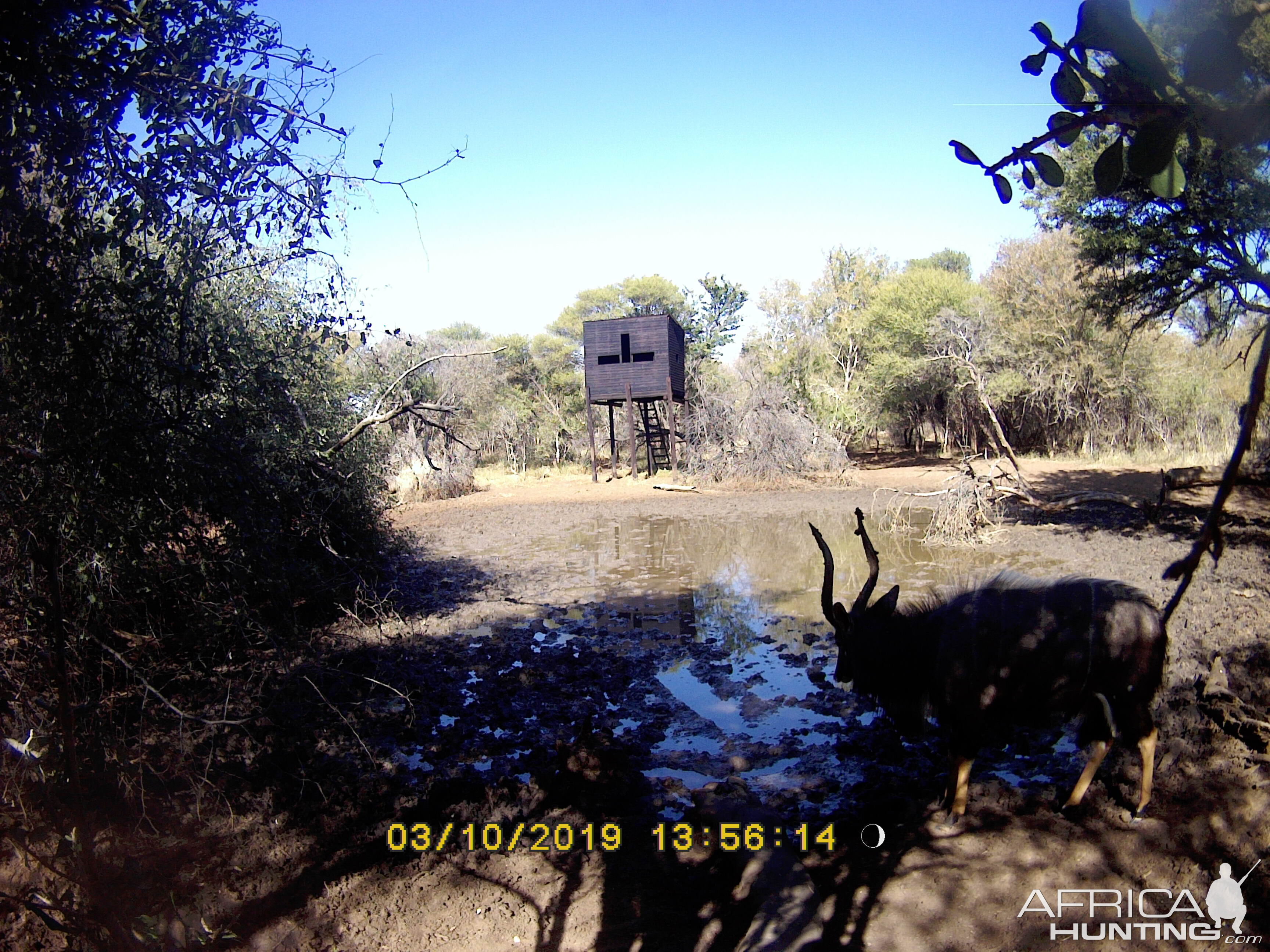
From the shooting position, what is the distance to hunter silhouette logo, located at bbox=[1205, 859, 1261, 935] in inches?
134

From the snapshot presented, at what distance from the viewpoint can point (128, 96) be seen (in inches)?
147

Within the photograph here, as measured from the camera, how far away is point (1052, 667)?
4.49 m

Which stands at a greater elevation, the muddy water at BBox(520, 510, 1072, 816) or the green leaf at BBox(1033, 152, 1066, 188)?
the green leaf at BBox(1033, 152, 1066, 188)

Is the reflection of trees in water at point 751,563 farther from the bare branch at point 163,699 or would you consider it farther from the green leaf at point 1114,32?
the green leaf at point 1114,32

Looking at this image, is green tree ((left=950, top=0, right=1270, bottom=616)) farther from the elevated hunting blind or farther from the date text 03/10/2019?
the elevated hunting blind

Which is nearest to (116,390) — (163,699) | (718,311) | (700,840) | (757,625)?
(163,699)

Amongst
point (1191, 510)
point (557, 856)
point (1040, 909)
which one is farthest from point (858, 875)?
point (1191, 510)

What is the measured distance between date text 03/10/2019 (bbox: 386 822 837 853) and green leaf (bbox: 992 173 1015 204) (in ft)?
12.1

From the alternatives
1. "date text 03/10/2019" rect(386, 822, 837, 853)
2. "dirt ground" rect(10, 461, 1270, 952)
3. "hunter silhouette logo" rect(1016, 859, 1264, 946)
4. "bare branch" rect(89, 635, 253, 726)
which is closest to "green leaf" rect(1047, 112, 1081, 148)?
"dirt ground" rect(10, 461, 1270, 952)

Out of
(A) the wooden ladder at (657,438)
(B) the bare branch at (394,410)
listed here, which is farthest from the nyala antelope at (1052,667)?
(A) the wooden ladder at (657,438)

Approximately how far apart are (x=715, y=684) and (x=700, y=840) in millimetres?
2860

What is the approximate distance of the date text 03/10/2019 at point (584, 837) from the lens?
4.35 m

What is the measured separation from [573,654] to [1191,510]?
37.8ft
